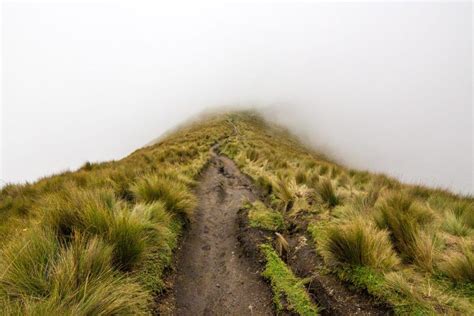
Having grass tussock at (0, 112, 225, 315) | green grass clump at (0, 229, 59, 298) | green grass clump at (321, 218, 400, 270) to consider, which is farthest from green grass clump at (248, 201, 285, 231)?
green grass clump at (0, 229, 59, 298)

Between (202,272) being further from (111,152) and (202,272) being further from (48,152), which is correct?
(48,152)

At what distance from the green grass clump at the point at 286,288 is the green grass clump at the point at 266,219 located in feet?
Result: 3.74

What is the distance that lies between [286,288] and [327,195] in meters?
3.52

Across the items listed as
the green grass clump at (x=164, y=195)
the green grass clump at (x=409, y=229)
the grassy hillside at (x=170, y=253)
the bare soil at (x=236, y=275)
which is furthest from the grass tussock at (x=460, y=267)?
the green grass clump at (x=164, y=195)

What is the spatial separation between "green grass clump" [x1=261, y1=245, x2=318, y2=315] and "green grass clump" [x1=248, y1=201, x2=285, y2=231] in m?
1.14

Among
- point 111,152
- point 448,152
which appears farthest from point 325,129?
point 111,152

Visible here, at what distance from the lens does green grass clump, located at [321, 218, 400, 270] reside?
3.54m

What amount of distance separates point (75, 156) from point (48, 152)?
132ft

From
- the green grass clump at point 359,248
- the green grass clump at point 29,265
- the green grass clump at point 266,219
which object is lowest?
the green grass clump at point 266,219

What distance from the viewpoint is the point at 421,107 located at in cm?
17100

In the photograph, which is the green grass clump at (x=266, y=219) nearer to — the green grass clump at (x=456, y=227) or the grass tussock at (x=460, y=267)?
the grass tussock at (x=460, y=267)

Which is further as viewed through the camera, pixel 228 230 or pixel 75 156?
pixel 75 156

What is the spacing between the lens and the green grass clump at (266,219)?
6061 millimetres

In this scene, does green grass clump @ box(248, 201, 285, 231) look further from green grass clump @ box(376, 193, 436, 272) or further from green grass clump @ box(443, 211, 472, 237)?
green grass clump @ box(443, 211, 472, 237)
